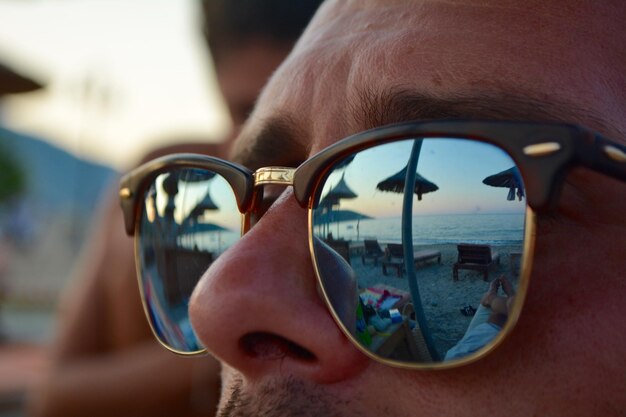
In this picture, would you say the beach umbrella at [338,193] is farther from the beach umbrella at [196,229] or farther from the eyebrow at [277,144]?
the beach umbrella at [196,229]

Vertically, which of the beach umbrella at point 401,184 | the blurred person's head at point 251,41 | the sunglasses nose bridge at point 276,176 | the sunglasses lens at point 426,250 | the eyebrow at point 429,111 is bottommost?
the sunglasses lens at point 426,250

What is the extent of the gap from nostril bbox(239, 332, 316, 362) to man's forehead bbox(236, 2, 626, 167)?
0.36 m

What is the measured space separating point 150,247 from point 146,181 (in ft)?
0.53

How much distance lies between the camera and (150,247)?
1.41 metres

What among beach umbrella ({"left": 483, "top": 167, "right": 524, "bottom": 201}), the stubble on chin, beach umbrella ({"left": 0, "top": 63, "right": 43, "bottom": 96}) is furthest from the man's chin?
beach umbrella ({"left": 0, "top": 63, "right": 43, "bottom": 96})

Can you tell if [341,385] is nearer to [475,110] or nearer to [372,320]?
[372,320]

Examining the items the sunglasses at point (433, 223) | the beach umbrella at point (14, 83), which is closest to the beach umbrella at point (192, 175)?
the sunglasses at point (433, 223)

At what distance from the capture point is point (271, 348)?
96 centimetres

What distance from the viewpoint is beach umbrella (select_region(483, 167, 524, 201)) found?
2.59ft

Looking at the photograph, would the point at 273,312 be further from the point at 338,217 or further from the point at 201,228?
the point at 201,228

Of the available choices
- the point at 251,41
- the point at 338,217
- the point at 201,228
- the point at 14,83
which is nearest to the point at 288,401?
the point at 338,217

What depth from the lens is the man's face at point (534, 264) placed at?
2.65 ft

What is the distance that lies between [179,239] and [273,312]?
482mm

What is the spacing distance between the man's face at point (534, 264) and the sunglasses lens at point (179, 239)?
230 mm
